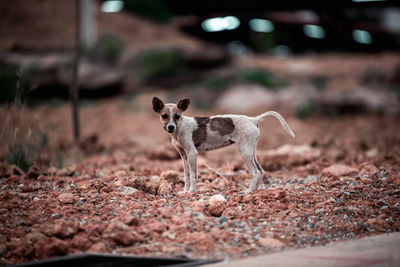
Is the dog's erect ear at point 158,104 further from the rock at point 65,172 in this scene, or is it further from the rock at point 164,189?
the rock at point 65,172

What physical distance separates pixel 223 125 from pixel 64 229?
244cm

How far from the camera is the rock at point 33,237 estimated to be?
3.96 m

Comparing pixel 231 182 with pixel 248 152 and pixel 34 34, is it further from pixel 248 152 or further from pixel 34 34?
pixel 34 34

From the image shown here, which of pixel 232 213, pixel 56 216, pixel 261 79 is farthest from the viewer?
pixel 261 79

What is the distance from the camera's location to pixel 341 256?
3602 millimetres

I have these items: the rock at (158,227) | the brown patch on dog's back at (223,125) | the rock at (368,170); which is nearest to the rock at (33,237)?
the rock at (158,227)

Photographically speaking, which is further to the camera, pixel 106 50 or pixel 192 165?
pixel 106 50

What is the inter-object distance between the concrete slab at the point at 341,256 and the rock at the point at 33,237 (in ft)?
5.35

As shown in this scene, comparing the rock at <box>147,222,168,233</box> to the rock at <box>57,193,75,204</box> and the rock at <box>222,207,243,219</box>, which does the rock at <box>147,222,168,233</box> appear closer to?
the rock at <box>222,207,243,219</box>

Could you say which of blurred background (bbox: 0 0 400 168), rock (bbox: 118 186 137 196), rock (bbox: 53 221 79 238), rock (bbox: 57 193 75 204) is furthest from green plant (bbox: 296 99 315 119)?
rock (bbox: 53 221 79 238)

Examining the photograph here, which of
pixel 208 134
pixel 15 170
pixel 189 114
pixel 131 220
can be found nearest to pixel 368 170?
pixel 208 134

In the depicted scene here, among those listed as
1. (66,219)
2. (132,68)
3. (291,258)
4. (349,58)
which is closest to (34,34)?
(132,68)

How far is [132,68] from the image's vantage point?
20719 mm

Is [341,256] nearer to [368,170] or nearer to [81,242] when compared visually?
[81,242]
